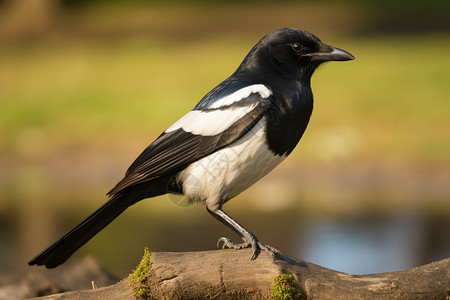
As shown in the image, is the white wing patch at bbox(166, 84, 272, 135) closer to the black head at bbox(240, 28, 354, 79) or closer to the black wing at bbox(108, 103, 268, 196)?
the black wing at bbox(108, 103, 268, 196)

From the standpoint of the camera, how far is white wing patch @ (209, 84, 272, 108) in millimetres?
4258

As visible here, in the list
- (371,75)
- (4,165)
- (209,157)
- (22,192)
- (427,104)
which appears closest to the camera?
(209,157)

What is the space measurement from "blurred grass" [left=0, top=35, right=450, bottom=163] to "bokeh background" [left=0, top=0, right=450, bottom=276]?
0.10ft

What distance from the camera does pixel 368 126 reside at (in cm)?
1113

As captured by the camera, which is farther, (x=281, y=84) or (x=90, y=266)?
(x=90, y=266)

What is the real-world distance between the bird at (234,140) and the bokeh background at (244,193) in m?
0.40

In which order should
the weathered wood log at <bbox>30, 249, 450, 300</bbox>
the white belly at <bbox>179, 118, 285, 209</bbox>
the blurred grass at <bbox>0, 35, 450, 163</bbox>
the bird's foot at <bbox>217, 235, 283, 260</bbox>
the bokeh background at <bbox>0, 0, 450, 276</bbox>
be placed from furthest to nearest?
the blurred grass at <bbox>0, 35, 450, 163</bbox>, the bokeh background at <bbox>0, 0, 450, 276</bbox>, the white belly at <bbox>179, 118, 285, 209</bbox>, the bird's foot at <bbox>217, 235, 283, 260</bbox>, the weathered wood log at <bbox>30, 249, 450, 300</bbox>

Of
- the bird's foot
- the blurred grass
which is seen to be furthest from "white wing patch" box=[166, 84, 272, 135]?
the blurred grass

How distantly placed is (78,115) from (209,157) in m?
8.30

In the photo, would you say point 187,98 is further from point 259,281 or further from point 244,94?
point 259,281

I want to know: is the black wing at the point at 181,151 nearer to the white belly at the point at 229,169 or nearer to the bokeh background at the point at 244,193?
the white belly at the point at 229,169

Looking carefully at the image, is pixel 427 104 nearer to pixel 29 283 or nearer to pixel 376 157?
pixel 376 157

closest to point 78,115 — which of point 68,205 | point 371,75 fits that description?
point 68,205

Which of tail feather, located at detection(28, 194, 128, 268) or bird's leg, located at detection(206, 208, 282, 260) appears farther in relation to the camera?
tail feather, located at detection(28, 194, 128, 268)
